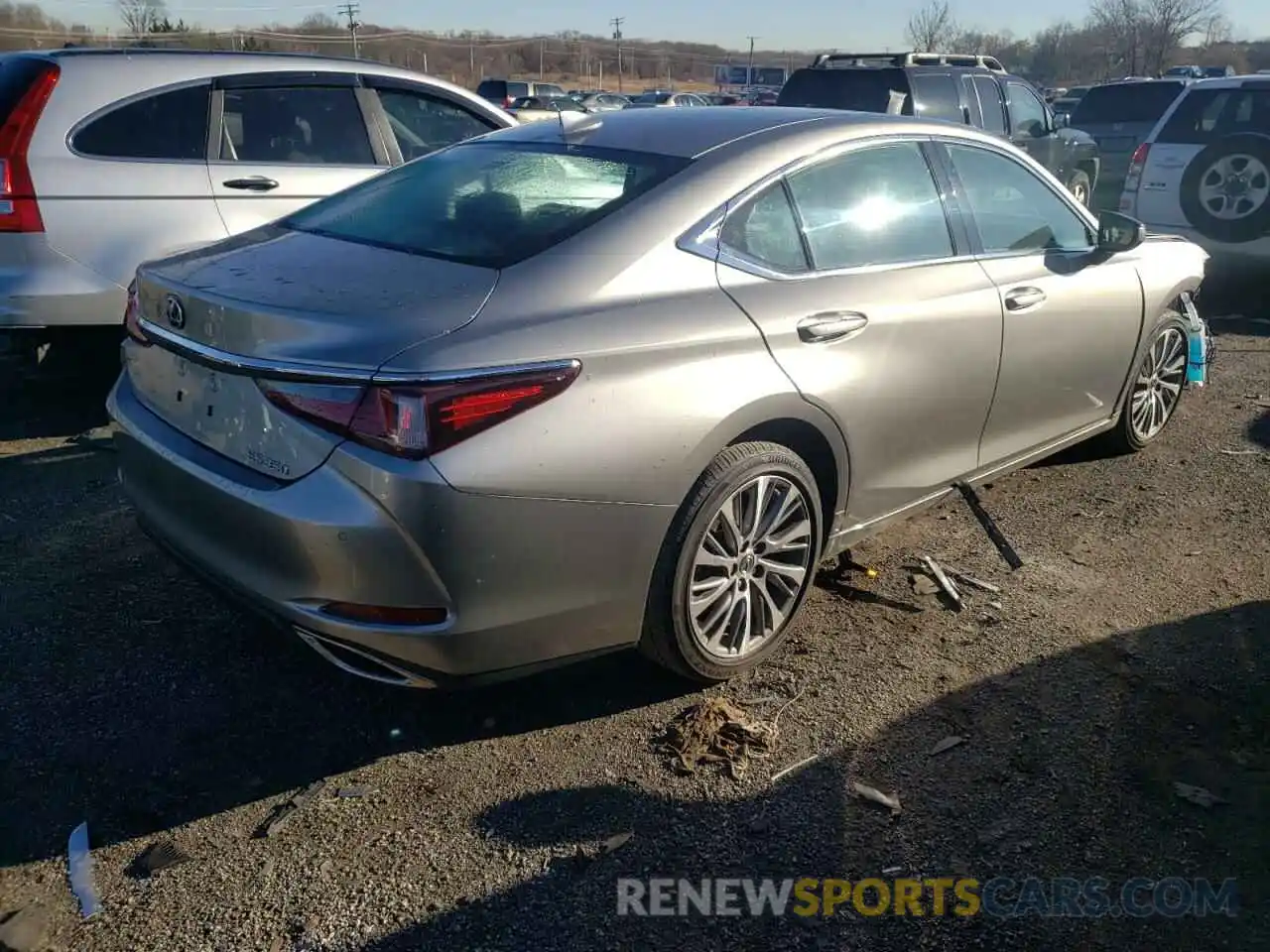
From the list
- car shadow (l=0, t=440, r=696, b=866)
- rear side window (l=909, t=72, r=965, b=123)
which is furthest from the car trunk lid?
rear side window (l=909, t=72, r=965, b=123)

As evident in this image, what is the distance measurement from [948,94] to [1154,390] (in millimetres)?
7032

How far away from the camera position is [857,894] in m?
2.50

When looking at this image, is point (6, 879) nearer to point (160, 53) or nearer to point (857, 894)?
point (857, 894)

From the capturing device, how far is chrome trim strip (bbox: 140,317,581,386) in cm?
244

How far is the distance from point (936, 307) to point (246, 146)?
3873 millimetres

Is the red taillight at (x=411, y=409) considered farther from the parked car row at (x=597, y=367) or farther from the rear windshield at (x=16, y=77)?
the rear windshield at (x=16, y=77)

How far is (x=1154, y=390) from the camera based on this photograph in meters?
5.39

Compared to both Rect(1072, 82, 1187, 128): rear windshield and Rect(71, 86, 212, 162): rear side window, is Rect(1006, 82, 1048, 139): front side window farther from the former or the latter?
Rect(71, 86, 212, 162): rear side window

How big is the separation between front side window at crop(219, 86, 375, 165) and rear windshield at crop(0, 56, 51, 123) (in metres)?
0.87

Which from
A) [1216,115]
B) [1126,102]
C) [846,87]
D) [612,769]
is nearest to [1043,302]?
[612,769]

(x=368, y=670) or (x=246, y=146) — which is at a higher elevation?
(x=246, y=146)

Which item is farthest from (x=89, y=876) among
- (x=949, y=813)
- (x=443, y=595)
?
(x=949, y=813)

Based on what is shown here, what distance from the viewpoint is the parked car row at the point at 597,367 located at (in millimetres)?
2531

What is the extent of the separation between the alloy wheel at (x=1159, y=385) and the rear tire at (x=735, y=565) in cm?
263
